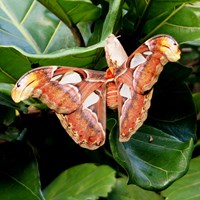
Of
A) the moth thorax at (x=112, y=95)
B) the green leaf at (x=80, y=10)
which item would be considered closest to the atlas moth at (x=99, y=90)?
the moth thorax at (x=112, y=95)

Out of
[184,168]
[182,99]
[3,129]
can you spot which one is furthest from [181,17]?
[3,129]

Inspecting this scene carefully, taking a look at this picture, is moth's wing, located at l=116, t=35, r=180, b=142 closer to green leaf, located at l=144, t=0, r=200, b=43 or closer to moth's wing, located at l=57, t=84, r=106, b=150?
moth's wing, located at l=57, t=84, r=106, b=150

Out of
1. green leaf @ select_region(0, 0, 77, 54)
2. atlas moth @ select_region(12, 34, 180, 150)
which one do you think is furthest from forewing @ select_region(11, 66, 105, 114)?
green leaf @ select_region(0, 0, 77, 54)

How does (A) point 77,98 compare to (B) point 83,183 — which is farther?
(B) point 83,183

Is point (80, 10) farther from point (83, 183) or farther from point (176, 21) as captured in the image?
point (83, 183)

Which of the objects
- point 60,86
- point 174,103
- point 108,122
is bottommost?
point 174,103

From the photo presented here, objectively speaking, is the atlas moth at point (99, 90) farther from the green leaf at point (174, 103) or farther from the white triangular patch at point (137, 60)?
the green leaf at point (174, 103)

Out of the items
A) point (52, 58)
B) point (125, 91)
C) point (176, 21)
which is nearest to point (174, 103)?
point (176, 21)

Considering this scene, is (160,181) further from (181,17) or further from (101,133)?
(181,17)
